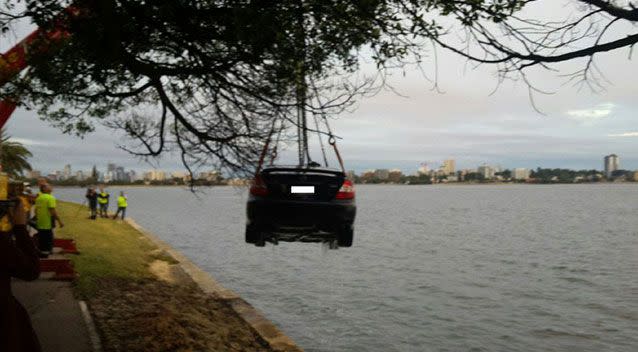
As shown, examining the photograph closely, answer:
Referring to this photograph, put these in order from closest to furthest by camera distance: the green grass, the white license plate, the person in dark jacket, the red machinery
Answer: the person in dark jacket < the white license plate < the red machinery < the green grass

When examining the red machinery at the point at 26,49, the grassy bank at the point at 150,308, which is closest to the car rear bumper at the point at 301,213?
the red machinery at the point at 26,49

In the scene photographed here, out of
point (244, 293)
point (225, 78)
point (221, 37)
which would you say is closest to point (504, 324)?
point (244, 293)

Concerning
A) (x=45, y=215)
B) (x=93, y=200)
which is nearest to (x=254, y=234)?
(x=45, y=215)

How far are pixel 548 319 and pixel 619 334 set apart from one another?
7.42 feet

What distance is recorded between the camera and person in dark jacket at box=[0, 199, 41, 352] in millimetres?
3672

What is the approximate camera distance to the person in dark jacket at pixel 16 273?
145 inches

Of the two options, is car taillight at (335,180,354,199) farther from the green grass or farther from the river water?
the green grass

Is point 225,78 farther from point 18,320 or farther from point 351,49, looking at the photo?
point 18,320

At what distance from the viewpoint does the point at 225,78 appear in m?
8.87

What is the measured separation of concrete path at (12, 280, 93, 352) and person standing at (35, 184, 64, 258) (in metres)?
1.81

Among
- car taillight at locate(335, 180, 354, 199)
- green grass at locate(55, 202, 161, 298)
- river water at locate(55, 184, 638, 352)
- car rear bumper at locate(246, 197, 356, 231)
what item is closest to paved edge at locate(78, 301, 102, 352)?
green grass at locate(55, 202, 161, 298)

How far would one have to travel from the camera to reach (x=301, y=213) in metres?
5.39

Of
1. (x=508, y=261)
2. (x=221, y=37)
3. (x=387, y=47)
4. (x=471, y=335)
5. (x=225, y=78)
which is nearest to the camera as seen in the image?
(x=387, y=47)

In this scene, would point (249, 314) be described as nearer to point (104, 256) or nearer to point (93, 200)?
point (104, 256)
